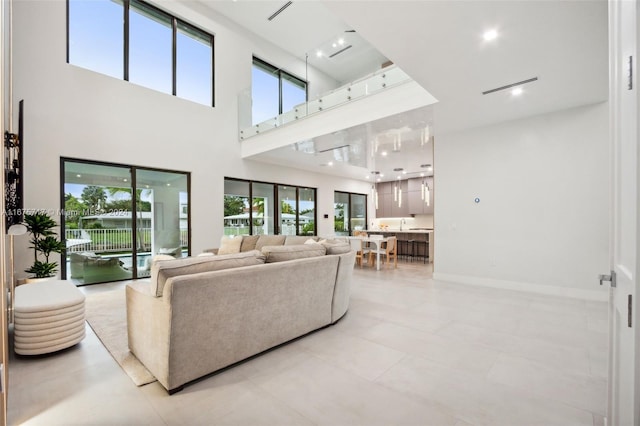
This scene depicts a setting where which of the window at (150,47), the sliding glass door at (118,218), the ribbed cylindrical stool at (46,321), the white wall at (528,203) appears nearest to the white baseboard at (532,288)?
the white wall at (528,203)

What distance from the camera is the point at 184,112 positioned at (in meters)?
6.75

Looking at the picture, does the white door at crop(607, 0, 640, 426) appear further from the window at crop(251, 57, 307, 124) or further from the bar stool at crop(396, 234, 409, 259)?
the bar stool at crop(396, 234, 409, 259)

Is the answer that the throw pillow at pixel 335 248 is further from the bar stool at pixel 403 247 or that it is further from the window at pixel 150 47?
the bar stool at pixel 403 247

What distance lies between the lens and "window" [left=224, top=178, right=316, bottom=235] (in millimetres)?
7871

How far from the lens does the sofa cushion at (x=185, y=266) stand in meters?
2.26

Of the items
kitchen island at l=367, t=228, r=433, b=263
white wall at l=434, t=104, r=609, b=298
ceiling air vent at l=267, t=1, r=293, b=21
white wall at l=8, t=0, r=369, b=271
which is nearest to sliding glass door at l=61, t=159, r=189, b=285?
white wall at l=8, t=0, r=369, b=271

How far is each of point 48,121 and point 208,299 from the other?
522 cm

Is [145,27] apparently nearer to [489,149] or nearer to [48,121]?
[48,121]

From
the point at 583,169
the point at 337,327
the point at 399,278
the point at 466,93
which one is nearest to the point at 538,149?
the point at 583,169

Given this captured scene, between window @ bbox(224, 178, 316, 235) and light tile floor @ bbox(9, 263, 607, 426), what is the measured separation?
4.73 meters

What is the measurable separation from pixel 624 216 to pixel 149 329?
2.91m

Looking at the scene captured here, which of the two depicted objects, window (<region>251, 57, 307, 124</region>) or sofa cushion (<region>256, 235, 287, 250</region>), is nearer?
sofa cushion (<region>256, 235, 287, 250</region>)

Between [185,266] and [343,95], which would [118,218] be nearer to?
[185,266]

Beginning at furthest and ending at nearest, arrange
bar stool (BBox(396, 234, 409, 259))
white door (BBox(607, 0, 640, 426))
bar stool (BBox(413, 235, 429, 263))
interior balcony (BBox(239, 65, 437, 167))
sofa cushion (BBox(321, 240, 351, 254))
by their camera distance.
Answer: bar stool (BBox(396, 234, 409, 259)) → bar stool (BBox(413, 235, 429, 263)) → interior balcony (BBox(239, 65, 437, 167)) → sofa cushion (BBox(321, 240, 351, 254)) → white door (BBox(607, 0, 640, 426))
